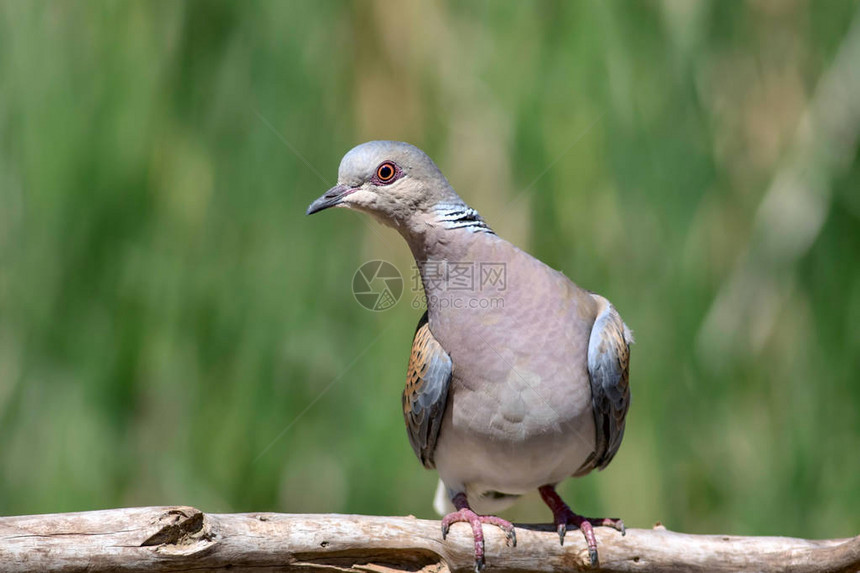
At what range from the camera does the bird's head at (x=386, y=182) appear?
8.30 feet

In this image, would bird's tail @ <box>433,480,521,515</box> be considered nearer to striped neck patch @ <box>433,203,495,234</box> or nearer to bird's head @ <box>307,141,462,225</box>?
striped neck patch @ <box>433,203,495,234</box>

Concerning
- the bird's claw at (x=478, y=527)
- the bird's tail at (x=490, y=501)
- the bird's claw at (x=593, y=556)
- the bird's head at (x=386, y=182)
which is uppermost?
the bird's head at (x=386, y=182)

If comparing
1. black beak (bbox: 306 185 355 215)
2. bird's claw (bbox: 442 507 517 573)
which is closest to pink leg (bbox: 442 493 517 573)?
bird's claw (bbox: 442 507 517 573)

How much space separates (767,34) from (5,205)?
3.12 metres

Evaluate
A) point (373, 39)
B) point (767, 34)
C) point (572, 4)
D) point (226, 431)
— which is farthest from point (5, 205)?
point (767, 34)

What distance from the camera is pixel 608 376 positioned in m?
2.52

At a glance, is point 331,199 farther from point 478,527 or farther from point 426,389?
point 478,527

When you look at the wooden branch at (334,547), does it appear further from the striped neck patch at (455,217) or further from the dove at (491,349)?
the striped neck patch at (455,217)

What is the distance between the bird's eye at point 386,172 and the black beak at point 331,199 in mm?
99

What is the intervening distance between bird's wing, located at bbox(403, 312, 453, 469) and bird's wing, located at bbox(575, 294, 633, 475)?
0.45 metres

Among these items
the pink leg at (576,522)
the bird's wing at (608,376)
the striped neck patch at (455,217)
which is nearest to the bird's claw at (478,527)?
the pink leg at (576,522)

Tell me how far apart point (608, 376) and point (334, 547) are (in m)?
0.98

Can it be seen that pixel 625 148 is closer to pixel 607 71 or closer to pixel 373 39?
pixel 607 71

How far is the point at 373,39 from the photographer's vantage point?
10.9 ft
